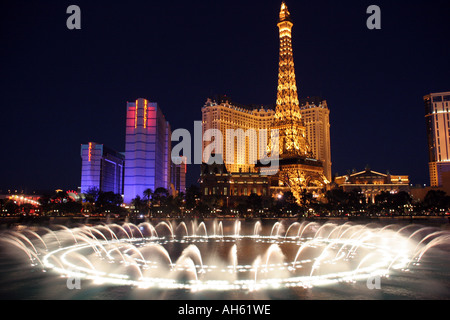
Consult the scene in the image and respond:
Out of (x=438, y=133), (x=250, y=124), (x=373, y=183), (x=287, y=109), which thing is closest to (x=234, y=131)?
(x=250, y=124)

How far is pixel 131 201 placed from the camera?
101 metres

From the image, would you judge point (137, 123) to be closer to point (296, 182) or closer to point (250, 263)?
point (296, 182)

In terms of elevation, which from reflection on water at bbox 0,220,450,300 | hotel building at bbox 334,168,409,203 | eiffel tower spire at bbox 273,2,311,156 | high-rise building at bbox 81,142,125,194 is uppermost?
eiffel tower spire at bbox 273,2,311,156

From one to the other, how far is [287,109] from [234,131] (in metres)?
46.2

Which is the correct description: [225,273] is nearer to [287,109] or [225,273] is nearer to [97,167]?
[287,109]

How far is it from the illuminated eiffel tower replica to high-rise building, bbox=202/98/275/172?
1413 inches

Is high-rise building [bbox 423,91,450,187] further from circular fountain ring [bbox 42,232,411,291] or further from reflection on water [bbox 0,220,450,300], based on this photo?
circular fountain ring [bbox 42,232,411,291]

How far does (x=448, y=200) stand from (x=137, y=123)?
8029 cm

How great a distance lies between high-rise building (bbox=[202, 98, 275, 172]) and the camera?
153125 mm

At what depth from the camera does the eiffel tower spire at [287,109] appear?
112 m

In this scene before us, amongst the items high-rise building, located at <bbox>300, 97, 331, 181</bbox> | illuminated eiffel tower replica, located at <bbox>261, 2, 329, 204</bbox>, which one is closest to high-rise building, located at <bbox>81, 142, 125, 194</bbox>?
illuminated eiffel tower replica, located at <bbox>261, 2, 329, 204</bbox>

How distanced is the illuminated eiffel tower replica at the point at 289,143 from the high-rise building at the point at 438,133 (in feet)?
268

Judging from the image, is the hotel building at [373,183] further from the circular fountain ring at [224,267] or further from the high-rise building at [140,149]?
the circular fountain ring at [224,267]
